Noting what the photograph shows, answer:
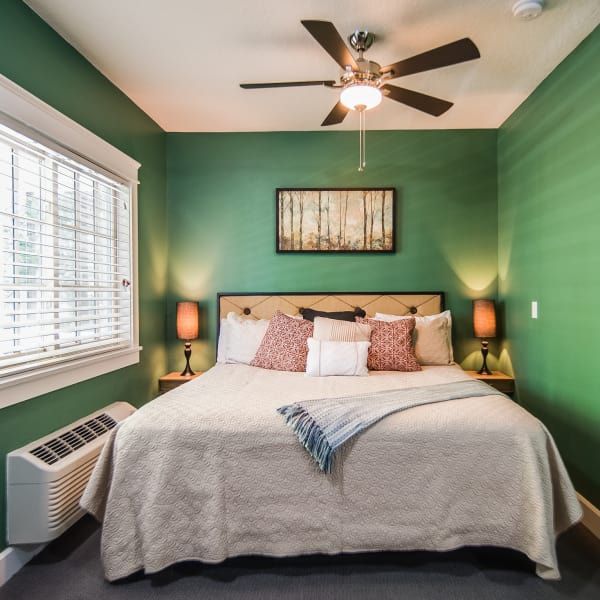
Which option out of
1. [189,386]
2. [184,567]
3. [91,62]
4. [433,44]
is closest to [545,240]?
[433,44]

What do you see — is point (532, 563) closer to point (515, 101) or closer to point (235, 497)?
point (235, 497)

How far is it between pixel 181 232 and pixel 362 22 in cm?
230

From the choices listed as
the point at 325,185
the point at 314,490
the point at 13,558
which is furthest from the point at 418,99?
the point at 13,558

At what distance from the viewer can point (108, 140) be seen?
110 inches

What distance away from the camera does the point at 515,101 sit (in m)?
3.08

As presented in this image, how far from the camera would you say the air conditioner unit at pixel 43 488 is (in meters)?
1.90


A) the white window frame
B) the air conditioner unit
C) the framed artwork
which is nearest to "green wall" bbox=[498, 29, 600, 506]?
the framed artwork

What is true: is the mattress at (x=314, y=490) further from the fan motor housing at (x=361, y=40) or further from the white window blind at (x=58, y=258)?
the fan motor housing at (x=361, y=40)

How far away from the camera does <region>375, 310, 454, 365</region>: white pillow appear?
312 cm

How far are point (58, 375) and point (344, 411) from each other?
5.21 ft

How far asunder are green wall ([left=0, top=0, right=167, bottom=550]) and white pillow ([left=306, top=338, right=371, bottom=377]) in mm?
1434

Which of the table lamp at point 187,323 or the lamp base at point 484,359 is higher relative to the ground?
the table lamp at point 187,323

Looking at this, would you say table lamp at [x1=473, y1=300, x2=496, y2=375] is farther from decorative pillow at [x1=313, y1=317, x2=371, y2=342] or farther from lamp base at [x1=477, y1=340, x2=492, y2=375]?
decorative pillow at [x1=313, y1=317, x2=371, y2=342]

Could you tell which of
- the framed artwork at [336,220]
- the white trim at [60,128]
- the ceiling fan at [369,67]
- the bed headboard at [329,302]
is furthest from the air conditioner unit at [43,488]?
the framed artwork at [336,220]
